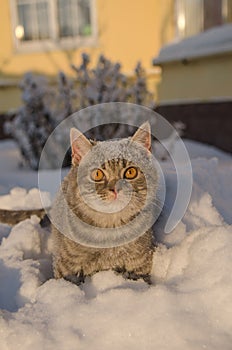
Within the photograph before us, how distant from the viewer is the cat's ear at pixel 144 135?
2.18 m

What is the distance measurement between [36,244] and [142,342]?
51.2 inches

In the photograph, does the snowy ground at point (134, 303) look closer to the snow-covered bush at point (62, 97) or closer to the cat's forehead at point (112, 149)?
the cat's forehead at point (112, 149)

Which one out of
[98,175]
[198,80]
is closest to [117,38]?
[198,80]

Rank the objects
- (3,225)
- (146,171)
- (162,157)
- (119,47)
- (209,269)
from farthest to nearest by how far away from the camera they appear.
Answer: (119,47), (162,157), (3,225), (146,171), (209,269)

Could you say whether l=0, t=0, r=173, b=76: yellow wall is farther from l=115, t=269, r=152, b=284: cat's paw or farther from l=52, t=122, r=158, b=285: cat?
l=115, t=269, r=152, b=284: cat's paw

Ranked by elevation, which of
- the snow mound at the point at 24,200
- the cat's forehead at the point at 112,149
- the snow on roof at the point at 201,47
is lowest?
the snow mound at the point at 24,200

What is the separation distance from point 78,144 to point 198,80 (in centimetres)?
498

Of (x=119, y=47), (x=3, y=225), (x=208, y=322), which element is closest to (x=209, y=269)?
(x=208, y=322)

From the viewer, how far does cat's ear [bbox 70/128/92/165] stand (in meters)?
2.15

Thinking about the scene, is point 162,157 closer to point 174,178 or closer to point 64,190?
point 174,178

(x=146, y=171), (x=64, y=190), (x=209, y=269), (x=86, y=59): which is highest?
(x=86, y=59)

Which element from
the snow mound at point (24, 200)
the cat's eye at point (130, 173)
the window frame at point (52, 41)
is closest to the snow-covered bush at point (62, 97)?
the snow mound at point (24, 200)

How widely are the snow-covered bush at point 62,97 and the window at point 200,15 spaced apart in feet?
10.2

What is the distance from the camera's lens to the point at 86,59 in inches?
231
